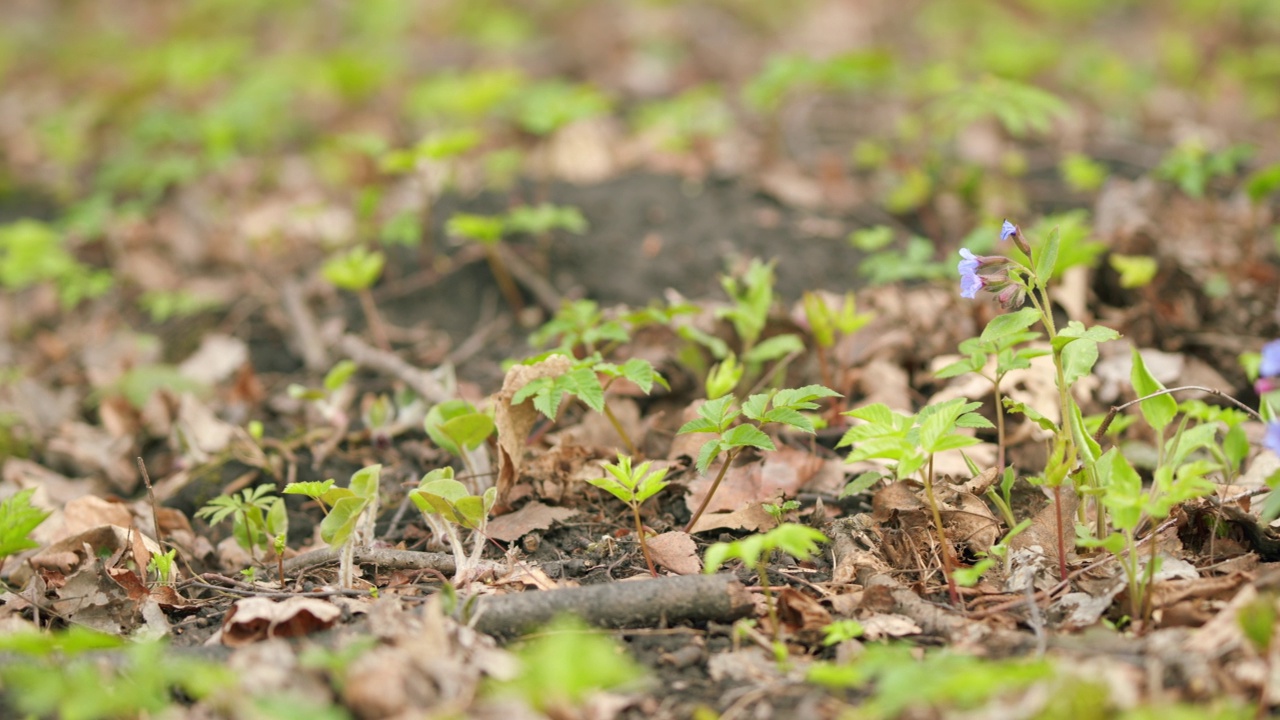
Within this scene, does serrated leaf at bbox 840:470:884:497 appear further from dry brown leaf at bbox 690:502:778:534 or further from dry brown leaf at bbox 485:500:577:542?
dry brown leaf at bbox 485:500:577:542

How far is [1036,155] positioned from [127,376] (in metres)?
4.21

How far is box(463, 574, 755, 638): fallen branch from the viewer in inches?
73.7

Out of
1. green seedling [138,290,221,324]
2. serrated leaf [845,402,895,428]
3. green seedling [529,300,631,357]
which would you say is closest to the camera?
→ serrated leaf [845,402,895,428]

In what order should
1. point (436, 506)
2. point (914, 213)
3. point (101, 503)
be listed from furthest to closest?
point (914, 213) → point (101, 503) → point (436, 506)

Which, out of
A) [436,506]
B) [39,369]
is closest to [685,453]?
[436,506]

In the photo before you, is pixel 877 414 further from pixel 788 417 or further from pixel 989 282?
pixel 989 282

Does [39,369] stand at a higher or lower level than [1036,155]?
lower

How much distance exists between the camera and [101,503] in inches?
99.8

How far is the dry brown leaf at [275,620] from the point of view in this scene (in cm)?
190

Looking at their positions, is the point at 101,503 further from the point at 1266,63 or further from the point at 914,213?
the point at 1266,63

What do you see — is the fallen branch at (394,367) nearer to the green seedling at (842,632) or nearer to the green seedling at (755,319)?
the green seedling at (755,319)

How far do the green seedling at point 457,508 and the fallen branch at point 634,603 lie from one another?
243 mm

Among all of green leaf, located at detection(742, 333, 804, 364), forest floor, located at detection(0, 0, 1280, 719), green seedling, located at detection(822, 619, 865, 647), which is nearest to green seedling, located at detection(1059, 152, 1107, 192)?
forest floor, located at detection(0, 0, 1280, 719)

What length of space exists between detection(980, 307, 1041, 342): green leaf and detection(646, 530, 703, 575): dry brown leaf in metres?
0.78
